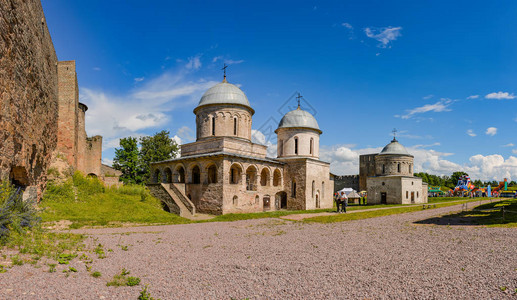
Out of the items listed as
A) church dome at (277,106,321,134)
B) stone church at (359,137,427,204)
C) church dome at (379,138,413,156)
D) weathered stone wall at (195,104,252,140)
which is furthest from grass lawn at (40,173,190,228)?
church dome at (379,138,413,156)

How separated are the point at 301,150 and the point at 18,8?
24449 mm

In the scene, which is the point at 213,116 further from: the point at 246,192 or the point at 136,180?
the point at 136,180

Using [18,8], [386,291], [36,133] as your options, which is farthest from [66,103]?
[386,291]

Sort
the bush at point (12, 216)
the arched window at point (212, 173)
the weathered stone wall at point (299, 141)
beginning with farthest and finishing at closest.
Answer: the weathered stone wall at point (299, 141), the arched window at point (212, 173), the bush at point (12, 216)

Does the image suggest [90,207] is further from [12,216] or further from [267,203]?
[267,203]

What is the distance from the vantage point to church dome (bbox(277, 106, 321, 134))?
98.6 feet

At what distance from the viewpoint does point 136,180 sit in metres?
37.7

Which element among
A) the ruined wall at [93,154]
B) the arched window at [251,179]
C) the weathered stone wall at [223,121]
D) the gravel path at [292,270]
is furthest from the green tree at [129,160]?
the gravel path at [292,270]

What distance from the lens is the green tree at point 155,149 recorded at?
38469 mm

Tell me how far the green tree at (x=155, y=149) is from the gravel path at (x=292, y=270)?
30.4 m

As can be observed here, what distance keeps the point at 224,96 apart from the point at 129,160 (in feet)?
62.0

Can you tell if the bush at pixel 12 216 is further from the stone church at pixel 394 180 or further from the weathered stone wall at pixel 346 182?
the weathered stone wall at pixel 346 182

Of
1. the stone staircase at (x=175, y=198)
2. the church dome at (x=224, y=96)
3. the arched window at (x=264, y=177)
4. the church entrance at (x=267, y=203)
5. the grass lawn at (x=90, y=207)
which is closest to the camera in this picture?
the grass lawn at (x=90, y=207)

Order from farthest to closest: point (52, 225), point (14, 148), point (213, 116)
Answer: point (213, 116)
point (52, 225)
point (14, 148)
